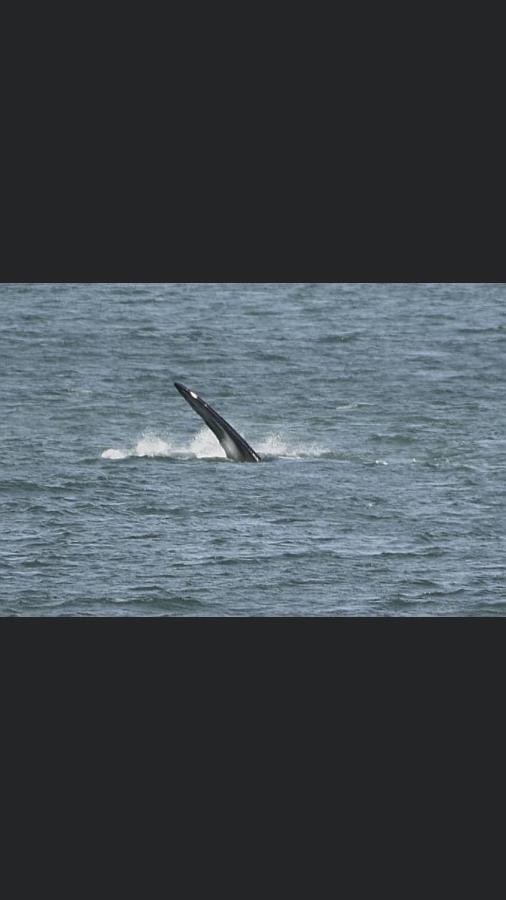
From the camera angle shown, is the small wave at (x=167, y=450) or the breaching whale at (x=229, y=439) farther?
the small wave at (x=167, y=450)

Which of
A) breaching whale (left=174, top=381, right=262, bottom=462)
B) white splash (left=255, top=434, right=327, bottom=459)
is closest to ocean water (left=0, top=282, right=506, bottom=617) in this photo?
white splash (left=255, top=434, right=327, bottom=459)

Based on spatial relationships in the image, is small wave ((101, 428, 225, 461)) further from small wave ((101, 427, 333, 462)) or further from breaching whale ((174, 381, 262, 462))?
breaching whale ((174, 381, 262, 462))

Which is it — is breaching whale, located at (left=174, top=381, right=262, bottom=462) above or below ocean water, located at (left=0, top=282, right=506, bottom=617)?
above

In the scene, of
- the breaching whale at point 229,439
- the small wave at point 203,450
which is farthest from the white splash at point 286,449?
the breaching whale at point 229,439

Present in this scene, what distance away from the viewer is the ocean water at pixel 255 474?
3784 centimetres

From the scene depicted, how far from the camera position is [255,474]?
1929 inches

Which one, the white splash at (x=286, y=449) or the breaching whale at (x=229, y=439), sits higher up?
the breaching whale at (x=229, y=439)

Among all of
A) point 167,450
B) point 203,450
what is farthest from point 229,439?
point 167,450

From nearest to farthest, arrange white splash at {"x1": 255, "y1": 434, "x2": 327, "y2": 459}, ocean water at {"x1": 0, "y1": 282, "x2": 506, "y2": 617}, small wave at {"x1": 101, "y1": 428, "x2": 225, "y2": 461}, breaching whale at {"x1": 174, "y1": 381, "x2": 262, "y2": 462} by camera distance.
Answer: ocean water at {"x1": 0, "y1": 282, "x2": 506, "y2": 617}
breaching whale at {"x1": 174, "y1": 381, "x2": 262, "y2": 462}
small wave at {"x1": 101, "y1": 428, "x2": 225, "y2": 461}
white splash at {"x1": 255, "y1": 434, "x2": 327, "y2": 459}

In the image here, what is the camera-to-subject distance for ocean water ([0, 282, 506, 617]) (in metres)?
37.8

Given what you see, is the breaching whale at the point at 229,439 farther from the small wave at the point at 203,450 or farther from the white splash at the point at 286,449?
the white splash at the point at 286,449

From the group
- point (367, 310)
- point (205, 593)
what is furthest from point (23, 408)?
point (367, 310)

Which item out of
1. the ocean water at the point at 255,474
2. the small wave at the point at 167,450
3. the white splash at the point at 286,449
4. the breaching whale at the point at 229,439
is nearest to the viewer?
the ocean water at the point at 255,474

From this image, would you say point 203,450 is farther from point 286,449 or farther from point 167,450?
point 286,449
